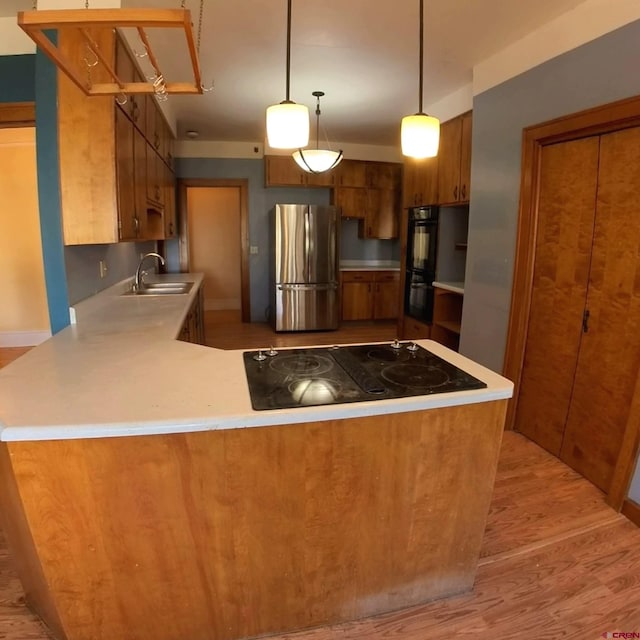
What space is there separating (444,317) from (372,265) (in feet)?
8.27

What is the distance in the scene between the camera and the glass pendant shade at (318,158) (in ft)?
10.4

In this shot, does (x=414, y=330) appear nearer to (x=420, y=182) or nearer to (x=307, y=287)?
(x=420, y=182)

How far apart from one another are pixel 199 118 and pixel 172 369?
12.9 feet

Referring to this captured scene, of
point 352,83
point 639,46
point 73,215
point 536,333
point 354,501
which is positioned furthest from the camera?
point 352,83

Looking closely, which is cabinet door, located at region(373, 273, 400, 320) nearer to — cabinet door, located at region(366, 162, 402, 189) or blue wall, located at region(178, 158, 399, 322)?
blue wall, located at region(178, 158, 399, 322)

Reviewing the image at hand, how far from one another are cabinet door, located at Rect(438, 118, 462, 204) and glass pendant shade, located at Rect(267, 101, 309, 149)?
229cm

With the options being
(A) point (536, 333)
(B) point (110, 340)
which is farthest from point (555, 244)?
(B) point (110, 340)

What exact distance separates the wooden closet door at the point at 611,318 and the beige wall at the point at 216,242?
5.59m

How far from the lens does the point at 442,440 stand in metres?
1.42

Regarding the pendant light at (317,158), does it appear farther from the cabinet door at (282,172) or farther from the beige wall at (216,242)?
the beige wall at (216,242)

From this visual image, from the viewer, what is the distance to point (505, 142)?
284 cm

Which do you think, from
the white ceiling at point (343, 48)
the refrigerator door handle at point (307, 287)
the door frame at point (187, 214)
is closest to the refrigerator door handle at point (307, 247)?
the refrigerator door handle at point (307, 287)

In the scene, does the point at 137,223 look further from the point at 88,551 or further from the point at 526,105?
the point at 526,105

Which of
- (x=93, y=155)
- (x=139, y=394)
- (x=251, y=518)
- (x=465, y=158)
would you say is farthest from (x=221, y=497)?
(x=465, y=158)
